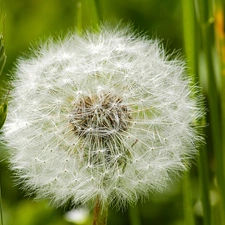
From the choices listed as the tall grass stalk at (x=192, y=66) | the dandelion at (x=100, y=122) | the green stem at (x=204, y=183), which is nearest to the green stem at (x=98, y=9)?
the dandelion at (x=100, y=122)

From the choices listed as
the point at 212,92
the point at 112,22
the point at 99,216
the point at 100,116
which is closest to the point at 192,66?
the point at 212,92

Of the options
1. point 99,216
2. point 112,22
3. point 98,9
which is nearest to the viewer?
point 99,216

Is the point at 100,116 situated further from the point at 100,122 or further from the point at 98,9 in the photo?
the point at 98,9

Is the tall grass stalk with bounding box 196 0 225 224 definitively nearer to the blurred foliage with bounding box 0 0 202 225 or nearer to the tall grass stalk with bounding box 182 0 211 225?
the tall grass stalk with bounding box 182 0 211 225

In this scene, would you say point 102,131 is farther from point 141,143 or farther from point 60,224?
point 60,224

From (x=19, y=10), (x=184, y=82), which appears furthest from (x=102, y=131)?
(x=19, y=10)

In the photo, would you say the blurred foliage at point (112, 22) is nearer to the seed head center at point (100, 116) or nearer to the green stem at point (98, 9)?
the green stem at point (98, 9)

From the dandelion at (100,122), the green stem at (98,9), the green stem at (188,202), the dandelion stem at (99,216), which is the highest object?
the green stem at (98,9)
